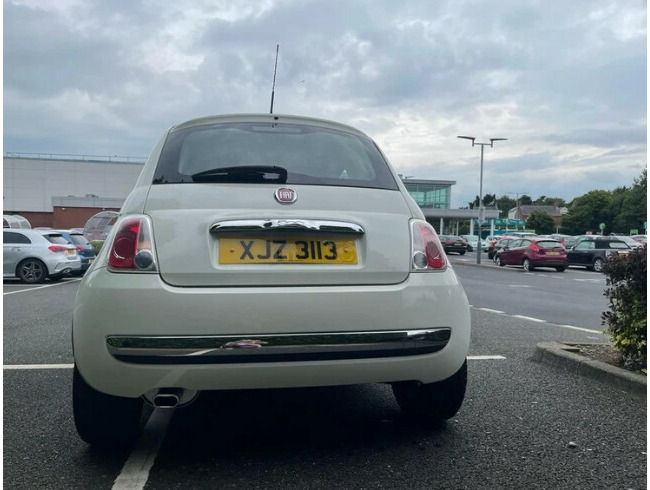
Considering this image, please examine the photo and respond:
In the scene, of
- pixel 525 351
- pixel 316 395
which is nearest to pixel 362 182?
pixel 316 395

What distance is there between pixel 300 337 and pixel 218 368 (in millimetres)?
363

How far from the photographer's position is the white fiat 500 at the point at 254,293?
2541 mm

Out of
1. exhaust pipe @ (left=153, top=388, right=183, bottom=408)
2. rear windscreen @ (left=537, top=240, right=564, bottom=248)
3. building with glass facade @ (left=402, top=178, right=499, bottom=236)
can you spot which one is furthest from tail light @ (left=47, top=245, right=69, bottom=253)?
building with glass facade @ (left=402, top=178, right=499, bottom=236)

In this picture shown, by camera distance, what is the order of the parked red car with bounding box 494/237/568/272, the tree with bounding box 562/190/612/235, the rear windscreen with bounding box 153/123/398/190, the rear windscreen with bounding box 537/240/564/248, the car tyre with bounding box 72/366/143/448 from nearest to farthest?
the car tyre with bounding box 72/366/143/448 → the rear windscreen with bounding box 153/123/398/190 → the parked red car with bounding box 494/237/568/272 → the rear windscreen with bounding box 537/240/564/248 → the tree with bounding box 562/190/612/235

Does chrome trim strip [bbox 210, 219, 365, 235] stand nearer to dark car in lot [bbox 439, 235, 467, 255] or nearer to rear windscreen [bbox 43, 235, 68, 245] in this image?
rear windscreen [bbox 43, 235, 68, 245]

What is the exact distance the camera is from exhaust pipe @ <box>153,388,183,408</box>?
265cm

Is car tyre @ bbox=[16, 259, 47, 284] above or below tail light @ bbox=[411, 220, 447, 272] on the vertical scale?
below

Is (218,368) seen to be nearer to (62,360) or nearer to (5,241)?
(62,360)

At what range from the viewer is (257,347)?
2555mm

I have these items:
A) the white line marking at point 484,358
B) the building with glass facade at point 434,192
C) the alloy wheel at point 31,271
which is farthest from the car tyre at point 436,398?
the building with glass facade at point 434,192

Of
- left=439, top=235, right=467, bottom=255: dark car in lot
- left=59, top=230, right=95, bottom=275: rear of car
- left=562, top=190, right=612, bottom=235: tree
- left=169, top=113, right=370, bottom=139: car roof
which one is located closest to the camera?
left=169, top=113, right=370, bottom=139: car roof

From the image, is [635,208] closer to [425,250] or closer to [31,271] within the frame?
[31,271]

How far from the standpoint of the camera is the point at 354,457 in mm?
2939

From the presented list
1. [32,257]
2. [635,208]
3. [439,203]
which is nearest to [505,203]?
[635,208]
